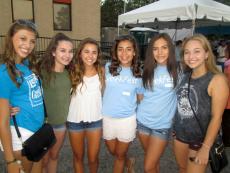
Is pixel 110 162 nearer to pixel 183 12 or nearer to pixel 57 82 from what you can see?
pixel 57 82

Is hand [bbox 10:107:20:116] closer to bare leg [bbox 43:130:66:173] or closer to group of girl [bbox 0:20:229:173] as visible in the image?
group of girl [bbox 0:20:229:173]

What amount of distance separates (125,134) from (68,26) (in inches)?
482

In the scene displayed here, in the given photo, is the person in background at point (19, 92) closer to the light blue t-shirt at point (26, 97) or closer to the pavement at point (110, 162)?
the light blue t-shirt at point (26, 97)

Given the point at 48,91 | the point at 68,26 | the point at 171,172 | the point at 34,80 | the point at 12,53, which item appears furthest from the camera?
the point at 68,26

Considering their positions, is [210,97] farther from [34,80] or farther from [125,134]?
[34,80]

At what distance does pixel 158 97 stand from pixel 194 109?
54 cm

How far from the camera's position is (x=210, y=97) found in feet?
7.89

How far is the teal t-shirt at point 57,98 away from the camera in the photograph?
2.97 metres

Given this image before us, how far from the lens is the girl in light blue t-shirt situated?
9.66 feet

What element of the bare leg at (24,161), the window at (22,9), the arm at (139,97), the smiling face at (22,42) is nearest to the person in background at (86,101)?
the arm at (139,97)

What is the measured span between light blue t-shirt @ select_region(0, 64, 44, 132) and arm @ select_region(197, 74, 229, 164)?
163cm

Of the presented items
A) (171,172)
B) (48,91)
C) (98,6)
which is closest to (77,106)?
(48,91)

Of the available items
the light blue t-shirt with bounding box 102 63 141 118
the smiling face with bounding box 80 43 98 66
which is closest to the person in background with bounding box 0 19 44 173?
the smiling face with bounding box 80 43 98 66

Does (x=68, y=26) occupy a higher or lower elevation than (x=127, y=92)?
higher
